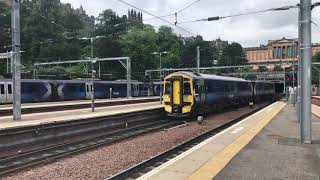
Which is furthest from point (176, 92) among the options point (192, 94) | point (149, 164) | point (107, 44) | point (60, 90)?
point (107, 44)

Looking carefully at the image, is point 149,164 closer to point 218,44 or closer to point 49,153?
point 49,153

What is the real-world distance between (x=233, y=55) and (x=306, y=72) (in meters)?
119

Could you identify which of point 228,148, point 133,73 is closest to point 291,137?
point 228,148

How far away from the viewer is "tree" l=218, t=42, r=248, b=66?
128 meters

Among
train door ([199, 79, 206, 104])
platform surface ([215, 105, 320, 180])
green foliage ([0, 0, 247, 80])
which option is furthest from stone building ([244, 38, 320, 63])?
platform surface ([215, 105, 320, 180])

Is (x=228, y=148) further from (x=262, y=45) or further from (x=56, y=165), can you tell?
(x=262, y=45)

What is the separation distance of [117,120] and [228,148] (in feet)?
32.1

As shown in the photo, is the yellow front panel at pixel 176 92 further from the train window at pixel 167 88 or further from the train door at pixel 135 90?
the train door at pixel 135 90

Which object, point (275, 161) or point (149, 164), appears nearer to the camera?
point (275, 161)

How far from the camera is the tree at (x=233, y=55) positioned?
421 ft

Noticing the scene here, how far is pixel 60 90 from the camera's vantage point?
4916 cm

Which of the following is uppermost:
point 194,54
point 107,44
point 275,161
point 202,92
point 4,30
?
point 107,44

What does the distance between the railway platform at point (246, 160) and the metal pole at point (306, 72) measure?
0.60m

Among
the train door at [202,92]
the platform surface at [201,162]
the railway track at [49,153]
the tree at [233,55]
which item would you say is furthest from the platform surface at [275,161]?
the tree at [233,55]
